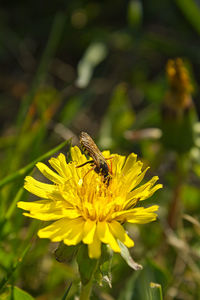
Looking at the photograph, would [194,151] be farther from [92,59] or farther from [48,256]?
[92,59]

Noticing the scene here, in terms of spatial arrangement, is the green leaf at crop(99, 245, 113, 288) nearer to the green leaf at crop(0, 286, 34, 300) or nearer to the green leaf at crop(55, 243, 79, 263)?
the green leaf at crop(55, 243, 79, 263)

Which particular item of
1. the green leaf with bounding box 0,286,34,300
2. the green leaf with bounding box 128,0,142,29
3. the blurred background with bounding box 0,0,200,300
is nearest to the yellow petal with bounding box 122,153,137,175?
the blurred background with bounding box 0,0,200,300

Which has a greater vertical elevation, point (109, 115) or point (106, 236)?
point (109, 115)

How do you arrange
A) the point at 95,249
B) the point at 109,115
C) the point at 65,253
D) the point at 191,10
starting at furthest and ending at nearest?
the point at 191,10 < the point at 109,115 < the point at 65,253 < the point at 95,249

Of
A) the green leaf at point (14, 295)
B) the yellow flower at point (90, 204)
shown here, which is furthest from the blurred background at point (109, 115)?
the yellow flower at point (90, 204)

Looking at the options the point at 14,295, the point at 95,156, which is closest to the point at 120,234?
the point at 95,156

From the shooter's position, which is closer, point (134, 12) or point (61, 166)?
point (61, 166)

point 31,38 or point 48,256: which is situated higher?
point 31,38

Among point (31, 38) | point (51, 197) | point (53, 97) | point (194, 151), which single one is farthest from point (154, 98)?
point (51, 197)

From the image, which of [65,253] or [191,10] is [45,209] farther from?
[191,10]
